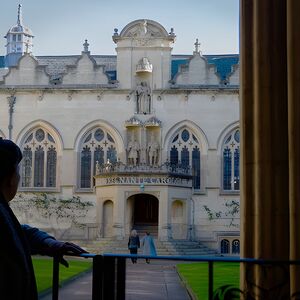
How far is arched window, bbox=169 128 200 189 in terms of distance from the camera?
126 feet

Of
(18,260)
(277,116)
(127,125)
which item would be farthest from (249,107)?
(127,125)

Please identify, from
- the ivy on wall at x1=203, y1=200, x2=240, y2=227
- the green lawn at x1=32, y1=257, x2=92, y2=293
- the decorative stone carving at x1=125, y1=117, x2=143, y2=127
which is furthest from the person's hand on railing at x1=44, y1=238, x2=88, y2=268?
the decorative stone carving at x1=125, y1=117, x2=143, y2=127

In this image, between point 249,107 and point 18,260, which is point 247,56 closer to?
point 249,107

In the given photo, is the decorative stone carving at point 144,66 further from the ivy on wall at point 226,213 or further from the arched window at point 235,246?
the arched window at point 235,246

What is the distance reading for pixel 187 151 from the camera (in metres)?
38.5

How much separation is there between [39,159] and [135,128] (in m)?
5.62

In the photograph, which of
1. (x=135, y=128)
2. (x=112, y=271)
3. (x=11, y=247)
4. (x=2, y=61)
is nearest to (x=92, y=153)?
(x=135, y=128)

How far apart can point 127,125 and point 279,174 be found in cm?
3289

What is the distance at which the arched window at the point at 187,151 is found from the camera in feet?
126

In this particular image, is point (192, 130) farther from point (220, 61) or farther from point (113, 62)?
point (113, 62)

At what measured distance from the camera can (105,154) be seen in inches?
1535

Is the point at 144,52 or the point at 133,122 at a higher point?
the point at 144,52

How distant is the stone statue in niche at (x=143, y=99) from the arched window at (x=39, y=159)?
16.8ft

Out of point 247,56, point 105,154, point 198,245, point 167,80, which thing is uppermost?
point 167,80
